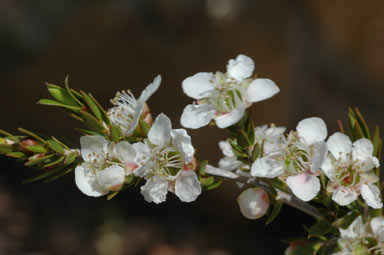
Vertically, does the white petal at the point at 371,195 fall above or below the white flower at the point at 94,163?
below

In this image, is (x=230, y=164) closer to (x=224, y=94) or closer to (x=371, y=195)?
(x=224, y=94)

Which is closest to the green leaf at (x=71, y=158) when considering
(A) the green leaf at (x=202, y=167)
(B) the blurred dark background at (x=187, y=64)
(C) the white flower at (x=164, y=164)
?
(C) the white flower at (x=164, y=164)

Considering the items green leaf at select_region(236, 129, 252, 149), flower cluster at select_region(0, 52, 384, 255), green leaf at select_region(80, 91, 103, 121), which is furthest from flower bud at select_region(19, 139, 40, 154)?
green leaf at select_region(236, 129, 252, 149)

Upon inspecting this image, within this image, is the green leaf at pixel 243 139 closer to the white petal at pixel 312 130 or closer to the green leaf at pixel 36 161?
the white petal at pixel 312 130

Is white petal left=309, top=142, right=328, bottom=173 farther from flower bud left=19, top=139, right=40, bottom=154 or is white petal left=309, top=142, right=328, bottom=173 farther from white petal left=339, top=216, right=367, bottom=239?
flower bud left=19, top=139, right=40, bottom=154

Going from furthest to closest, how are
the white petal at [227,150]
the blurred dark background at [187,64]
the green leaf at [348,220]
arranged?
1. the blurred dark background at [187,64]
2. the white petal at [227,150]
3. the green leaf at [348,220]

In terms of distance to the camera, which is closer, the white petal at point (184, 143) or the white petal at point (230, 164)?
the white petal at point (184, 143)

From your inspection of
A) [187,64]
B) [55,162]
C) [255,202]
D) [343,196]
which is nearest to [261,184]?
[255,202]
